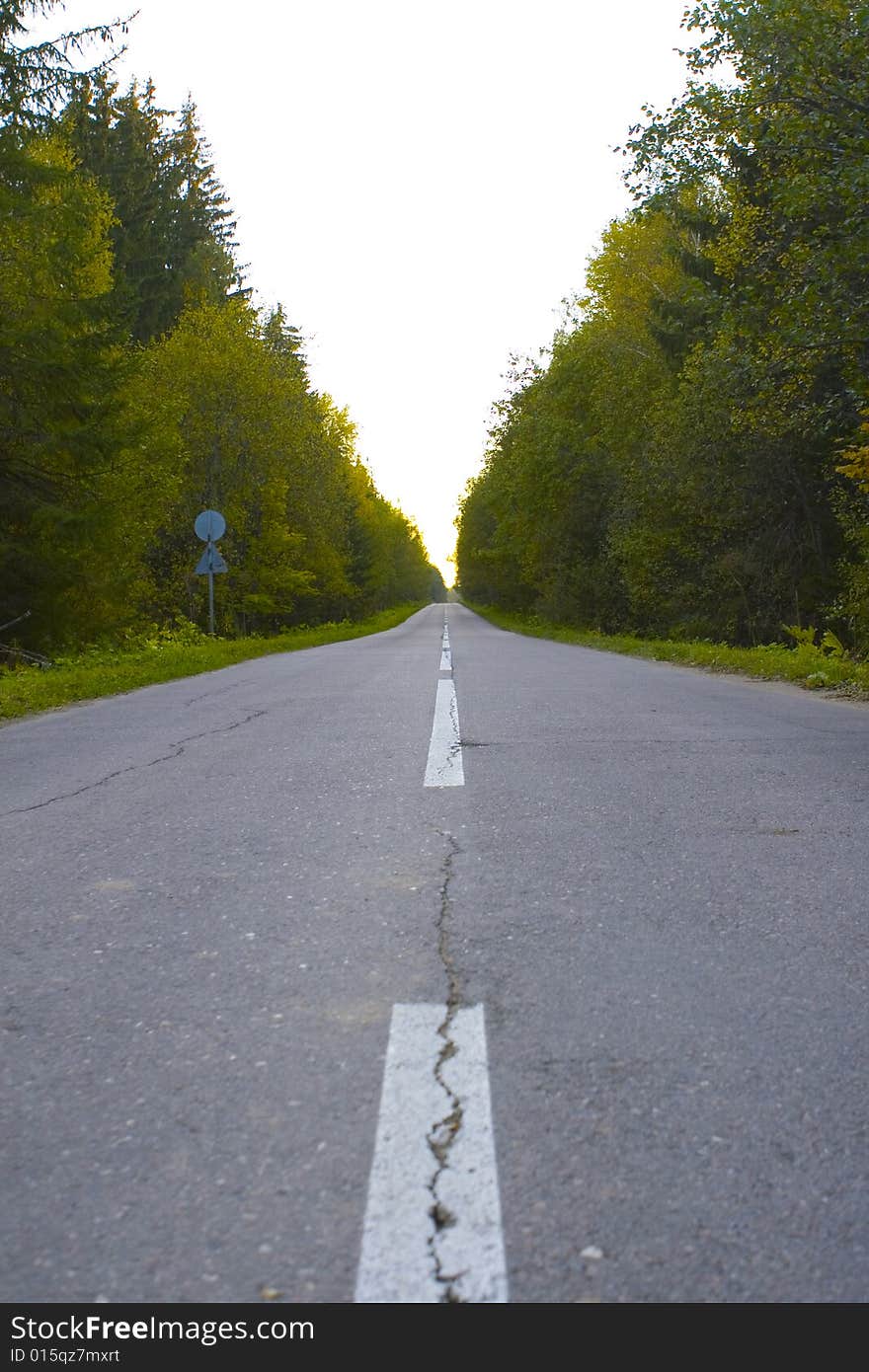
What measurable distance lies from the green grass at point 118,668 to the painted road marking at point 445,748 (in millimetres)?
4274

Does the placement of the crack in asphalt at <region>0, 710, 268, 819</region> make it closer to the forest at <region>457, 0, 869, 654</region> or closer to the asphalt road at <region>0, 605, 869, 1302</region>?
the asphalt road at <region>0, 605, 869, 1302</region>

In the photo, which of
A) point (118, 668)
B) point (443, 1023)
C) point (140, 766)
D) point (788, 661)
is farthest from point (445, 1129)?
point (118, 668)

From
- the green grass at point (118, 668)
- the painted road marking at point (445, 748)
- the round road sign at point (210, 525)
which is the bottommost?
the green grass at point (118, 668)

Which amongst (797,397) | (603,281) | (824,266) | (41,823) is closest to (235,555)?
(603,281)

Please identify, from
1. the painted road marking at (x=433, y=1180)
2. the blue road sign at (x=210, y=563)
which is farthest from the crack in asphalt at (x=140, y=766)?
the blue road sign at (x=210, y=563)

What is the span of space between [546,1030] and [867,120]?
1129cm

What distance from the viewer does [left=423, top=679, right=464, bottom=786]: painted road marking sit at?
580 cm

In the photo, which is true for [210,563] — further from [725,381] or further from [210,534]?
[725,381]

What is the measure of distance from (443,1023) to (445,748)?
14.2 feet

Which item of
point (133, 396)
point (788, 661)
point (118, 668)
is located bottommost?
point (118, 668)

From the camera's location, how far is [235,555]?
1268 inches

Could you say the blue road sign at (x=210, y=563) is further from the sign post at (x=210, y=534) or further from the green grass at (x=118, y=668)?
the green grass at (x=118, y=668)

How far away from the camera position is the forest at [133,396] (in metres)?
16.3

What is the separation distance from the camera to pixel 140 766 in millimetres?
6441
